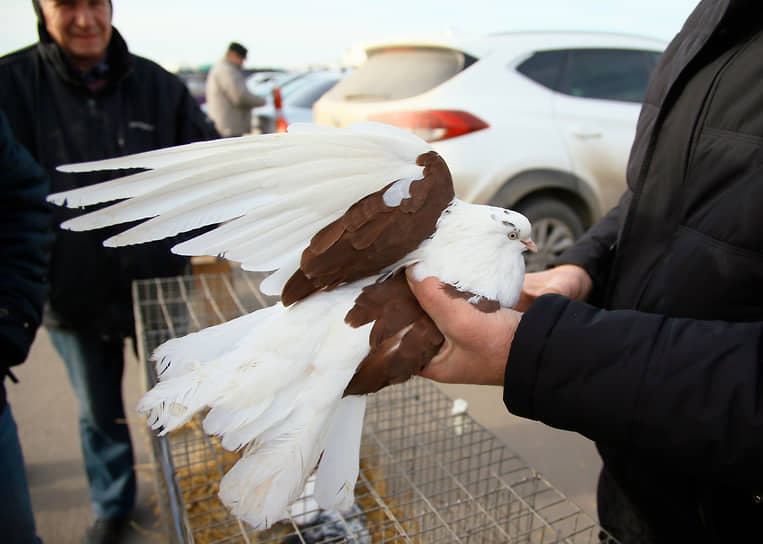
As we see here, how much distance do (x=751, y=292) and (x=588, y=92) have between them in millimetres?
→ 3253

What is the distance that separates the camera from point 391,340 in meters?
0.97

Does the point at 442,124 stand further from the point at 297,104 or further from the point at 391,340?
the point at 297,104

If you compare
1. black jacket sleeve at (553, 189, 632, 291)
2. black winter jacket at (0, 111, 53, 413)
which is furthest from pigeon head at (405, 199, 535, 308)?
black winter jacket at (0, 111, 53, 413)

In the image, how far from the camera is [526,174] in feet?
11.0

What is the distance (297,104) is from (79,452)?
19.1 ft

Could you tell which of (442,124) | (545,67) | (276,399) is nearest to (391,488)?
(276,399)

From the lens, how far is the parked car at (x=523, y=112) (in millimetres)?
3209

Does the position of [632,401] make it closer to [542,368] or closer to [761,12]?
[542,368]

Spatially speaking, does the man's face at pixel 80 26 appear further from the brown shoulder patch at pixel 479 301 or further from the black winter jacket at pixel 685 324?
the black winter jacket at pixel 685 324

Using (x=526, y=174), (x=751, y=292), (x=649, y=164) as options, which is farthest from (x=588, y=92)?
(x=751, y=292)

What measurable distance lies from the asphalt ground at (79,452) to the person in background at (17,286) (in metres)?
0.78

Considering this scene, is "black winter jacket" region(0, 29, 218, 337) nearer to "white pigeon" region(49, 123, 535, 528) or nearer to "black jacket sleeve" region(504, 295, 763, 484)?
"white pigeon" region(49, 123, 535, 528)

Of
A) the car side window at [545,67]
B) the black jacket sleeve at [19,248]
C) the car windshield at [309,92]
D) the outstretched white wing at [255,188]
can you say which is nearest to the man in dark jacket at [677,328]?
the outstretched white wing at [255,188]

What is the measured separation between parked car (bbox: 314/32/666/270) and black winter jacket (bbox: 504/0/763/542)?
2.08 metres
